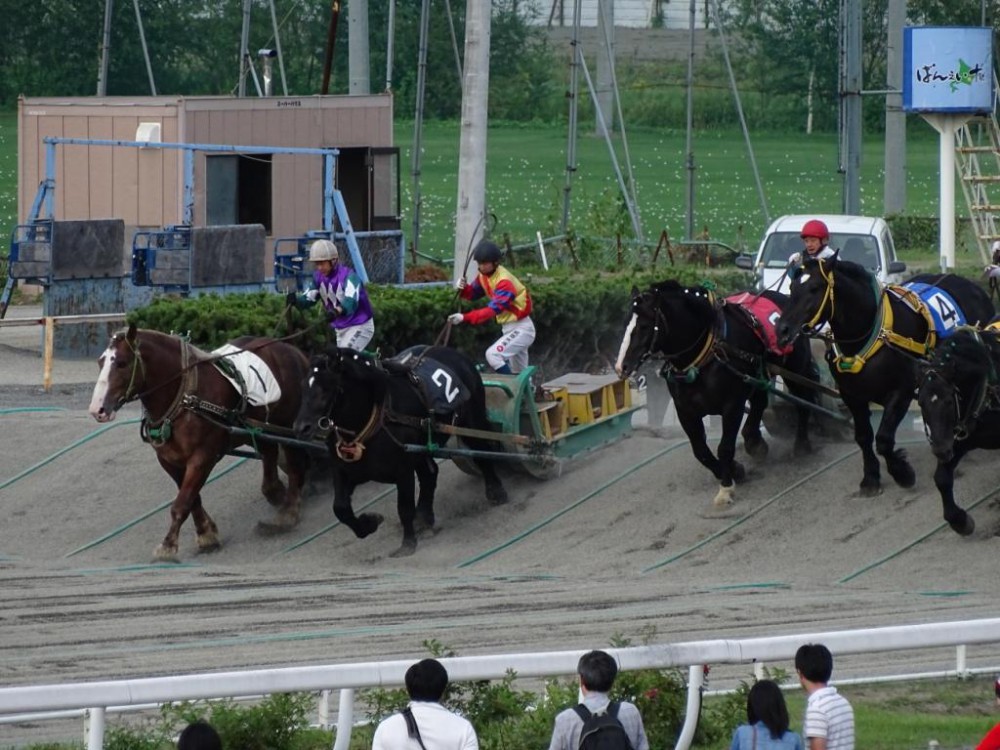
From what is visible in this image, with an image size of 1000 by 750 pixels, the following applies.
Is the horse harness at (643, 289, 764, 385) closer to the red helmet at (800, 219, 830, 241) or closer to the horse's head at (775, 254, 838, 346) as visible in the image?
the horse's head at (775, 254, 838, 346)

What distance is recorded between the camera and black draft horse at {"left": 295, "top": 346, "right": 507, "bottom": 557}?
50.5 feet

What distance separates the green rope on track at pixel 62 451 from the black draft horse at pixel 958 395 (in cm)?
826

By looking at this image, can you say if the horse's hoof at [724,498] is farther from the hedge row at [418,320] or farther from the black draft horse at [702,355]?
the hedge row at [418,320]

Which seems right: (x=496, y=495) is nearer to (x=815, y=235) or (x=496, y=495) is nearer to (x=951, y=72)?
(x=815, y=235)

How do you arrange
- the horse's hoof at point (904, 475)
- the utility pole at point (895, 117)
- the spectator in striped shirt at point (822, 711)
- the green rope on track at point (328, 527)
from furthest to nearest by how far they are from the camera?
the utility pole at point (895, 117)
the green rope on track at point (328, 527)
the horse's hoof at point (904, 475)
the spectator in striped shirt at point (822, 711)

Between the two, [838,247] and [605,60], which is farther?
[605,60]

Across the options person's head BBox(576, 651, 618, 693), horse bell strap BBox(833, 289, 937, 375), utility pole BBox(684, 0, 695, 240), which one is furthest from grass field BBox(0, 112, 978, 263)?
person's head BBox(576, 651, 618, 693)

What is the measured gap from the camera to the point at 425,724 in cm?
758

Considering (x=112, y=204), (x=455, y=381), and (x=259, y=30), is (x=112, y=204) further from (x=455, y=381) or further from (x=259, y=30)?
(x=259, y=30)

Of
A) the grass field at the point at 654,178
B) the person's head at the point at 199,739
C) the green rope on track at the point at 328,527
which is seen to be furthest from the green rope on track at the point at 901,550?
the grass field at the point at 654,178

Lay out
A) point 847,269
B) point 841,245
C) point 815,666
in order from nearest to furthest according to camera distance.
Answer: point 815,666, point 847,269, point 841,245

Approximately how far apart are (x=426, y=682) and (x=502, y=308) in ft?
31.4

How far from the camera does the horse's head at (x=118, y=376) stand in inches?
614

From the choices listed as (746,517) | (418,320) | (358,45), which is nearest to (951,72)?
(358,45)
